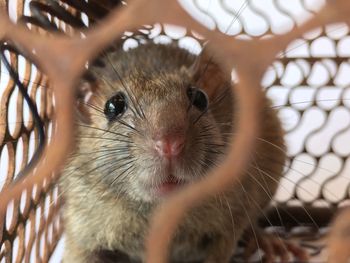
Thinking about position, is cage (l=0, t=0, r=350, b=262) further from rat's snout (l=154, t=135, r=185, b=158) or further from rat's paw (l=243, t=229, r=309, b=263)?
rat's snout (l=154, t=135, r=185, b=158)

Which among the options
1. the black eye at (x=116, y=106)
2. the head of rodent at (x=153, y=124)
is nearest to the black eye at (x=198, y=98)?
the head of rodent at (x=153, y=124)

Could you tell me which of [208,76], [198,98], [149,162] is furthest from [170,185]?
[208,76]

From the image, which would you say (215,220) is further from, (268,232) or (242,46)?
(242,46)

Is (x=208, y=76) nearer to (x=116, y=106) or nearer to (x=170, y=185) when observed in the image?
(x=116, y=106)

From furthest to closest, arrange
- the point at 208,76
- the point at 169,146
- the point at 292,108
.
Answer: the point at 292,108 → the point at 208,76 → the point at 169,146

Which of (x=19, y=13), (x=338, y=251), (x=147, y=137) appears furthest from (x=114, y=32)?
(x=19, y=13)

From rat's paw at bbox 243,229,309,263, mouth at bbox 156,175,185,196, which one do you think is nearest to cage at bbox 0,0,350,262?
rat's paw at bbox 243,229,309,263
